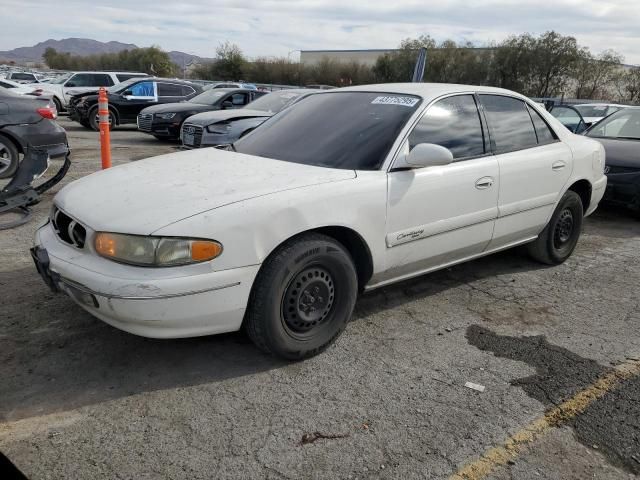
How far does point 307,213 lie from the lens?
2.95 meters

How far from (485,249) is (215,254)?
2.34 m

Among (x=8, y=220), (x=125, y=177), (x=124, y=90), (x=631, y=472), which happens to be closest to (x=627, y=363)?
(x=631, y=472)

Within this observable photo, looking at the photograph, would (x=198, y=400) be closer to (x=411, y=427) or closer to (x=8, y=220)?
(x=411, y=427)

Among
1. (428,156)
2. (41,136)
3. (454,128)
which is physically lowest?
(41,136)

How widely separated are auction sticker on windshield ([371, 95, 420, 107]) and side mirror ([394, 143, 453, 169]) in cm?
48

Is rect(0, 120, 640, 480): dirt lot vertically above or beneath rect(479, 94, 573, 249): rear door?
beneath

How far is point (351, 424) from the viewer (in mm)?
2576

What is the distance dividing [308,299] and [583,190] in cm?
331

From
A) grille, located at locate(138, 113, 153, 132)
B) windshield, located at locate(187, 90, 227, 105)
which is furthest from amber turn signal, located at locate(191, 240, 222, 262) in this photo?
windshield, located at locate(187, 90, 227, 105)

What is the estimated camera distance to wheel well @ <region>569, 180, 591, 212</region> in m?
4.92

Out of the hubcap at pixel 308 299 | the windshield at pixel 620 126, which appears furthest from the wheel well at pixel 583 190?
the windshield at pixel 620 126

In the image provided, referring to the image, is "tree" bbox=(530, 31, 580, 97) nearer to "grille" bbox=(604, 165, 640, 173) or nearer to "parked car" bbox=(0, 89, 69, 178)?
"grille" bbox=(604, 165, 640, 173)

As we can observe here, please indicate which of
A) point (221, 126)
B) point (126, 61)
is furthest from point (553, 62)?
point (126, 61)

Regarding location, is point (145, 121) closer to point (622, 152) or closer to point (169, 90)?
point (169, 90)
